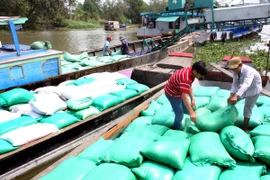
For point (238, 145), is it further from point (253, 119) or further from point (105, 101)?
point (105, 101)

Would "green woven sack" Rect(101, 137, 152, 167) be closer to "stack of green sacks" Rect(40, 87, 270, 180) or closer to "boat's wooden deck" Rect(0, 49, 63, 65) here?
"stack of green sacks" Rect(40, 87, 270, 180)

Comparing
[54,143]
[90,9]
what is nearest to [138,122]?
[54,143]

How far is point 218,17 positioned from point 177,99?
415 inches

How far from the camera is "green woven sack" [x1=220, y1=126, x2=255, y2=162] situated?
2.29m

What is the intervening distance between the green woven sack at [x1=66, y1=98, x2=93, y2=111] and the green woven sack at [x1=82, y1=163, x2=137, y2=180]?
1.91 m

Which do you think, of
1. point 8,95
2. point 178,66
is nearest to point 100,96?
point 8,95

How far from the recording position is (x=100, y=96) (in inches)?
179

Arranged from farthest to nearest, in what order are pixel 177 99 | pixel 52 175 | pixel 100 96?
pixel 100 96
pixel 177 99
pixel 52 175

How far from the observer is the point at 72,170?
2.28 m

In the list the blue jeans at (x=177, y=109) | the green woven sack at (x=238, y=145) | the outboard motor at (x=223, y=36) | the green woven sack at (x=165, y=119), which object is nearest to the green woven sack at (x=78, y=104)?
the green woven sack at (x=165, y=119)

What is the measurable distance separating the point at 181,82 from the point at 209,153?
0.83 m

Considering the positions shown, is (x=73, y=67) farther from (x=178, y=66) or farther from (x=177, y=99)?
(x=177, y=99)

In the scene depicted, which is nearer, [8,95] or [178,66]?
[8,95]

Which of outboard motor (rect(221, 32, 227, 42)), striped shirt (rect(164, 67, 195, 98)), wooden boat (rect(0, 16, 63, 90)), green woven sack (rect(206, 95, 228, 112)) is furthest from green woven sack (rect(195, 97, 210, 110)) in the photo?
outboard motor (rect(221, 32, 227, 42))
